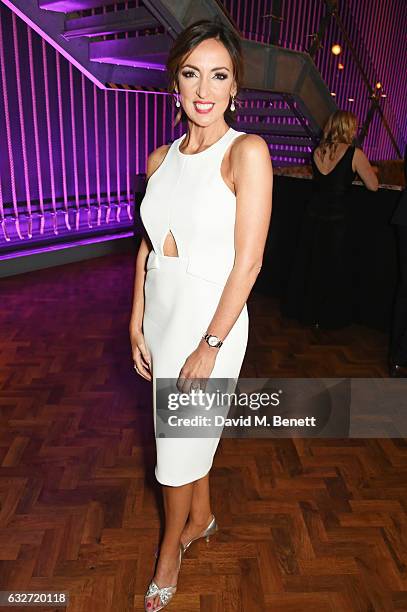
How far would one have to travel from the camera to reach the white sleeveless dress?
142 centimetres

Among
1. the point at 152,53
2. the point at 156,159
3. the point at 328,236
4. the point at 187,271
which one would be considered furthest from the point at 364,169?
the point at 187,271

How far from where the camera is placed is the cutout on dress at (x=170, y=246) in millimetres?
1515

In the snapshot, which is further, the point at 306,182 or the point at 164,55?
the point at 164,55

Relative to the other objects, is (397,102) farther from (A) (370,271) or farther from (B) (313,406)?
(B) (313,406)

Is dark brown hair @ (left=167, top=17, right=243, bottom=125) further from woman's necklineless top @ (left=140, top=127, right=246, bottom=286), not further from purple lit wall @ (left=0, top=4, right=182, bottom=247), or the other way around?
purple lit wall @ (left=0, top=4, right=182, bottom=247)

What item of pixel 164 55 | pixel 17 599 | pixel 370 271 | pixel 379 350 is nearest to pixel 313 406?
pixel 379 350

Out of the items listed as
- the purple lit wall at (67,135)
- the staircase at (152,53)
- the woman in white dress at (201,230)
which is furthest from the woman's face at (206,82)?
the purple lit wall at (67,135)

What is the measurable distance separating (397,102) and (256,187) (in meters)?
11.3

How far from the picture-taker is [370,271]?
4117 millimetres

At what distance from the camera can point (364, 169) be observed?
3.74m

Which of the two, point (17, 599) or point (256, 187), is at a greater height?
point (256, 187)

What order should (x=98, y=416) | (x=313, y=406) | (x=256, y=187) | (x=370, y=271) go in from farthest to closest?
(x=370, y=271), (x=313, y=406), (x=98, y=416), (x=256, y=187)

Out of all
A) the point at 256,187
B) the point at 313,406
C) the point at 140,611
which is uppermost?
the point at 256,187

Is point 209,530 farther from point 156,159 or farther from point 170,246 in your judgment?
point 156,159
